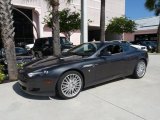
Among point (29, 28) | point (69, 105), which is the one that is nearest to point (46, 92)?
point (69, 105)

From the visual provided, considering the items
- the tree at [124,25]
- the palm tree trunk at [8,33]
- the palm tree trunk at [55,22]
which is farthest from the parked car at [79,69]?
the tree at [124,25]

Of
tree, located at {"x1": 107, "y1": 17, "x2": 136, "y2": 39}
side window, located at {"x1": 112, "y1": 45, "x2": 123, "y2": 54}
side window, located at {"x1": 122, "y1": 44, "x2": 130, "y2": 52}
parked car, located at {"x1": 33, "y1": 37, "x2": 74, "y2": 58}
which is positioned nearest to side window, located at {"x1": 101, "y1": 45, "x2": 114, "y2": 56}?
side window, located at {"x1": 112, "y1": 45, "x2": 123, "y2": 54}

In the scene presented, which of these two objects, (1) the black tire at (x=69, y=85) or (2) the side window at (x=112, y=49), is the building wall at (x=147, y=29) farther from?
(1) the black tire at (x=69, y=85)

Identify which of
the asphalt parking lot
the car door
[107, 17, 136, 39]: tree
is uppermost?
[107, 17, 136, 39]: tree

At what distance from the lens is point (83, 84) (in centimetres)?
517

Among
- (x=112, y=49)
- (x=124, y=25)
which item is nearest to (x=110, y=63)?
(x=112, y=49)

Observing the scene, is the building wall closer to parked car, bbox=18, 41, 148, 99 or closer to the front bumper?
parked car, bbox=18, 41, 148, 99

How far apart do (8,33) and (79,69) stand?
3181 millimetres

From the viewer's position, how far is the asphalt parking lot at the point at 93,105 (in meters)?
3.98

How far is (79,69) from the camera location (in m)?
4.96

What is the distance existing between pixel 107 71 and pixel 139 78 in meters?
1.68

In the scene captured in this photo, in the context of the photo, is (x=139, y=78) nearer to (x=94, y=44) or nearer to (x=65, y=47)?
(x=94, y=44)

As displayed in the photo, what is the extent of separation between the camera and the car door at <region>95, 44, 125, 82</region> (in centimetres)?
542

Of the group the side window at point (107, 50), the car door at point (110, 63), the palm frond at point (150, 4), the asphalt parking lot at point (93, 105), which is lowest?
the asphalt parking lot at point (93, 105)
